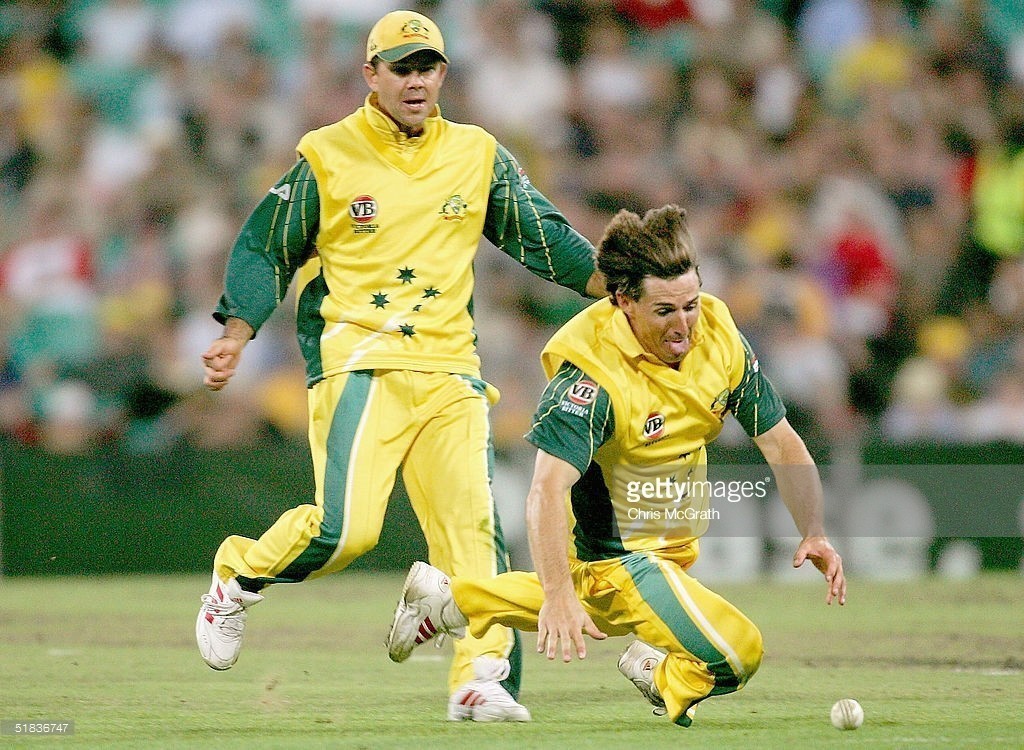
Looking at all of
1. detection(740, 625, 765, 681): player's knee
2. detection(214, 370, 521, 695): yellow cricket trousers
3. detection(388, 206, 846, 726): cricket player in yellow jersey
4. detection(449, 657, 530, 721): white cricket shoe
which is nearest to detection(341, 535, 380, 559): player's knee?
detection(214, 370, 521, 695): yellow cricket trousers

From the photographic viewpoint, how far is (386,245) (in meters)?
6.69

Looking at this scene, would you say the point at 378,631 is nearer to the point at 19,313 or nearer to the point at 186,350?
the point at 186,350

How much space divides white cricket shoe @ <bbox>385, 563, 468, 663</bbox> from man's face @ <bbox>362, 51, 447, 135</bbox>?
66.9 inches

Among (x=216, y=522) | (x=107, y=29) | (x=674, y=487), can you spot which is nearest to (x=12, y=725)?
(x=674, y=487)

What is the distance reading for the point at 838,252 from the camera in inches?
552

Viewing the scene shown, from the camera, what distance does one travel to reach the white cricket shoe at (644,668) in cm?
632

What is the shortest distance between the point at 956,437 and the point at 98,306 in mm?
6756

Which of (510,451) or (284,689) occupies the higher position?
(284,689)

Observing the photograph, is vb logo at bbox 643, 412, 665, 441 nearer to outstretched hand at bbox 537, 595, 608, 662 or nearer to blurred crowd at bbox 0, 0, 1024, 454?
outstretched hand at bbox 537, 595, 608, 662

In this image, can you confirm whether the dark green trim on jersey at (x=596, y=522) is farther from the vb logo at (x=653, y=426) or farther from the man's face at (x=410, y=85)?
the man's face at (x=410, y=85)

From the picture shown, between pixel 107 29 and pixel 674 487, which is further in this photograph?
pixel 107 29

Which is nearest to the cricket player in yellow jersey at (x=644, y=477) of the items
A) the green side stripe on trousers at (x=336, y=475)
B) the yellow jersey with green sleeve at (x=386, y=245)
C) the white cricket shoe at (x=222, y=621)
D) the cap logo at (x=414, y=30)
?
the green side stripe on trousers at (x=336, y=475)

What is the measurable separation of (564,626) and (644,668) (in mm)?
1109

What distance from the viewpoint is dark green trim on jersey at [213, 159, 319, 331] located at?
22.2 ft
